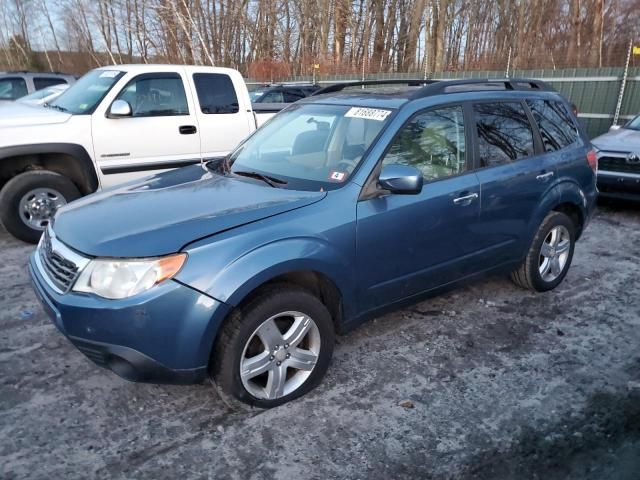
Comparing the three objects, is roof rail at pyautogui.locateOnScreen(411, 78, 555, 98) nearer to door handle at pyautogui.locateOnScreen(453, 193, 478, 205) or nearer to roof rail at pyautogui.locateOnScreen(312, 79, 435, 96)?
roof rail at pyautogui.locateOnScreen(312, 79, 435, 96)

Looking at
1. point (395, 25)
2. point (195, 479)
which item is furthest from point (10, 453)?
point (395, 25)

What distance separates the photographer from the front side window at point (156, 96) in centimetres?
601

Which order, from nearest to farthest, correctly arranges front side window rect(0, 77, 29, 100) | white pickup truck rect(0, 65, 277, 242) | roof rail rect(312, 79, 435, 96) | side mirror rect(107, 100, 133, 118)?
1. roof rail rect(312, 79, 435, 96)
2. white pickup truck rect(0, 65, 277, 242)
3. side mirror rect(107, 100, 133, 118)
4. front side window rect(0, 77, 29, 100)

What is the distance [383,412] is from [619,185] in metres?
5.79

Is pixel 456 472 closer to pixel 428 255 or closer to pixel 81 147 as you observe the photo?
pixel 428 255

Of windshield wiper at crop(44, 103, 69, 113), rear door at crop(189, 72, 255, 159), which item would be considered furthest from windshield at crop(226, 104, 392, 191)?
windshield wiper at crop(44, 103, 69, 113)

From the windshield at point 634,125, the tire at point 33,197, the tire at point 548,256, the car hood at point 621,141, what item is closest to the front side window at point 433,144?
the tire at point 548,256

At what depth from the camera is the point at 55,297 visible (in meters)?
2.59

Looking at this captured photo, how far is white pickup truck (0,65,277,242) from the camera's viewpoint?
5.41m

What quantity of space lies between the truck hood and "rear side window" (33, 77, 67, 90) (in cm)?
677

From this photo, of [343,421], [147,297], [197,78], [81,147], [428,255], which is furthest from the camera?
[197,78]

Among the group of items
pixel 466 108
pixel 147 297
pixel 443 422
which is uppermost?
pixel 466 108

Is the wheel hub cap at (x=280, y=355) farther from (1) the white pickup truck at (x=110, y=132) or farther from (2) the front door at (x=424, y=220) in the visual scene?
(1) the white pickup truck at (x=110, y=132)

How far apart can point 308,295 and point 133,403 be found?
4.00 feet
